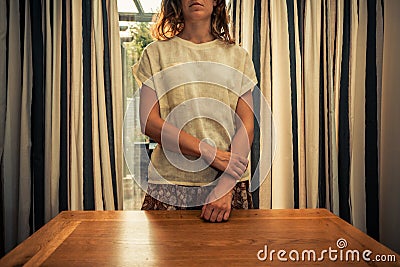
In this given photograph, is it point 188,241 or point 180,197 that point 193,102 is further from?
point 188,241

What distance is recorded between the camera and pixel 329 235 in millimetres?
965

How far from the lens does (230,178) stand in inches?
50.3

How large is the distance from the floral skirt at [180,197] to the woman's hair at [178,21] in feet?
1.81

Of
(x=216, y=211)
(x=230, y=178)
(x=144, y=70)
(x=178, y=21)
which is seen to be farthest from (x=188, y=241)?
(x=178, y=21)

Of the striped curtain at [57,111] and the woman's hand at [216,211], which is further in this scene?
the striped curtain at [57,111]

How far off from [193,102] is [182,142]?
0.62 ft

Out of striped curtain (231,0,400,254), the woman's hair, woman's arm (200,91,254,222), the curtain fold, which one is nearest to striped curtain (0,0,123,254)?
the curtain fold

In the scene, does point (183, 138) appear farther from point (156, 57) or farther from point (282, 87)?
point (282, 87)

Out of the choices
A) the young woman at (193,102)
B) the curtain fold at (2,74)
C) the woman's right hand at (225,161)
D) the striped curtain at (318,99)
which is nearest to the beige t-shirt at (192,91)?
the young woman at (193,102)

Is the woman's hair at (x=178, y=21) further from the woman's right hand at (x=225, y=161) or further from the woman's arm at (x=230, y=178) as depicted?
the woman's right hand at (x=225, y=161)

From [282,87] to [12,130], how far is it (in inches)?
72.3

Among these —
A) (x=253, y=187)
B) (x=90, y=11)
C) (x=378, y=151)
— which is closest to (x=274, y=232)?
(x=253, y=187)

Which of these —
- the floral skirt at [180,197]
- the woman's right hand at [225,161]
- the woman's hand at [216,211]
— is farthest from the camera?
the floral skirt at [180,197]

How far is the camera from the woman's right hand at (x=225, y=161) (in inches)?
50.5
